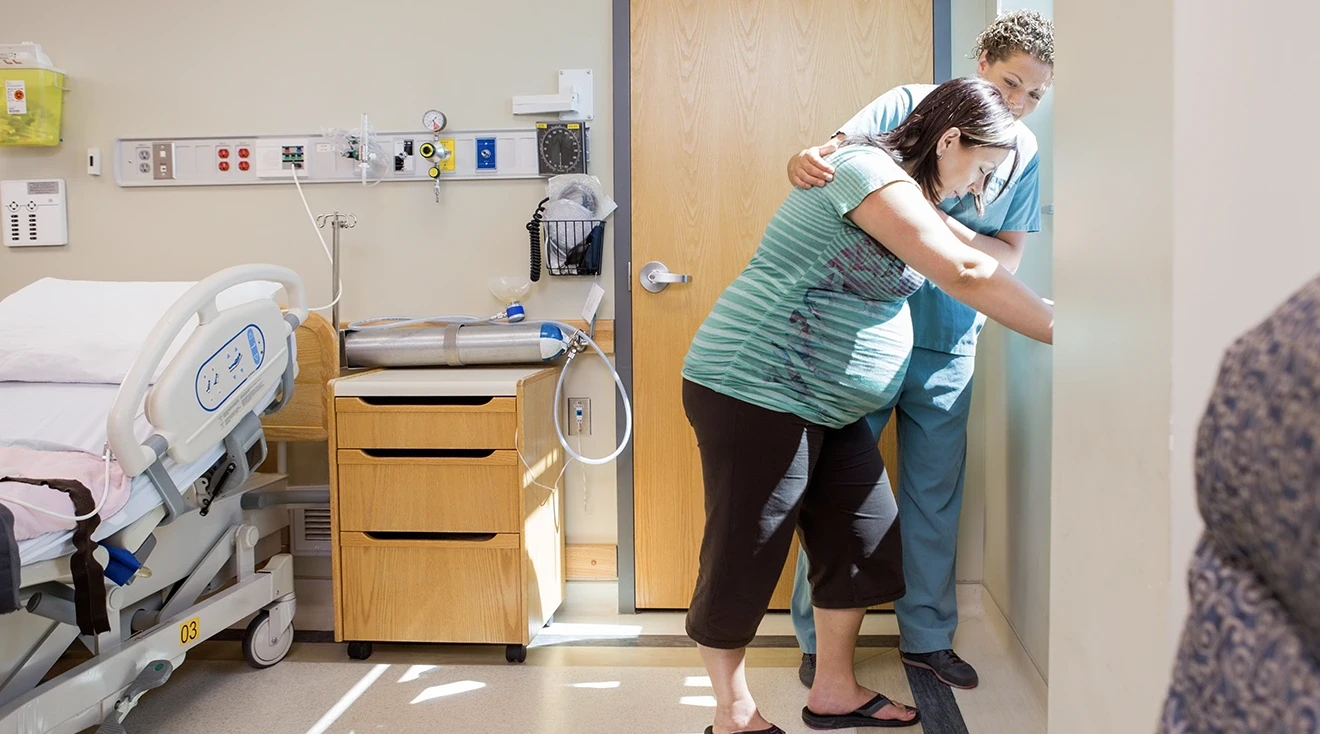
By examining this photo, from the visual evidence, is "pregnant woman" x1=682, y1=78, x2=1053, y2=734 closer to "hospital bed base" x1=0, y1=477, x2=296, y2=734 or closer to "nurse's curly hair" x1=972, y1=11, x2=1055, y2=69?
"nurse's curly hair" x1=972, y1=11, x2=1055, y2=69

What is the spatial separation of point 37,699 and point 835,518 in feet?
4.55

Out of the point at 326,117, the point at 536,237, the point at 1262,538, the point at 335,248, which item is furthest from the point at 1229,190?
the point at 326,117

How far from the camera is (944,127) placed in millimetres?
1473

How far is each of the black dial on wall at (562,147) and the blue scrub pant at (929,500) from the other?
1071mm

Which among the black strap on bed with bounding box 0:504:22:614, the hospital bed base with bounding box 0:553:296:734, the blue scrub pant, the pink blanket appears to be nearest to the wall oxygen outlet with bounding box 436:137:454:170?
the hospital bed base with bounding box 0:553:296:734

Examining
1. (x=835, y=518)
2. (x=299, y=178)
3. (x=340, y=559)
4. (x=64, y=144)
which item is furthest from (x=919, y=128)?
(x=64, y=144)

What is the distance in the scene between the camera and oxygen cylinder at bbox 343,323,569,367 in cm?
249

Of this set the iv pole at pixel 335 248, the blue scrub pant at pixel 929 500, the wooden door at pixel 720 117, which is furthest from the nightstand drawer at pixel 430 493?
the blue scrub pant at pixel 929 500

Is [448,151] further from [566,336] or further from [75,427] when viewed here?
[75,427]

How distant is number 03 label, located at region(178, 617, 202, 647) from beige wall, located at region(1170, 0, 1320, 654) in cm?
186

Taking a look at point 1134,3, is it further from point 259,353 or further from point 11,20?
point 11,20

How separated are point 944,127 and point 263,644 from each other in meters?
1.92

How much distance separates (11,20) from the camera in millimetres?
2781

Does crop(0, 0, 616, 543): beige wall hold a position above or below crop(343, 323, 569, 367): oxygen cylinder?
above
